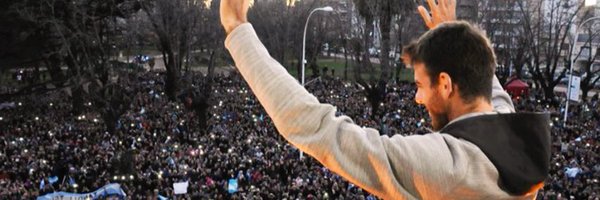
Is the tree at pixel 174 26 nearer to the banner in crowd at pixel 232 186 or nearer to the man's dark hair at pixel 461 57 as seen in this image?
the banner in crowd at pixel 232 186

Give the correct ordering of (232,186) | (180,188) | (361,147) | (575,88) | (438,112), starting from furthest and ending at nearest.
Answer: (575,88) → (232,186) → (180,188) → (438,112) → (361,147)

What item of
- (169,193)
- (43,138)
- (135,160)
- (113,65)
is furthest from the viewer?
(113,65)

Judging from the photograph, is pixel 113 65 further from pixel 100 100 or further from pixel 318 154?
pixel 318 154

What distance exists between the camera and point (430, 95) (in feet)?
5.07

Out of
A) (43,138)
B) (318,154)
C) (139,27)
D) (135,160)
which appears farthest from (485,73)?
(139,27)

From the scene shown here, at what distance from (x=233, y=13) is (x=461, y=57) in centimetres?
56

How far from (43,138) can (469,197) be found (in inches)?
887

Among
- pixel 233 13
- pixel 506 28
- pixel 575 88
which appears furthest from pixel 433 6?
pixel 506 28

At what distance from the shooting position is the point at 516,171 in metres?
1.39

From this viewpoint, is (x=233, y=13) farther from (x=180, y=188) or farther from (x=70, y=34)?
(x=70, y=34)

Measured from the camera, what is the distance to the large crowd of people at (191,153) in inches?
583

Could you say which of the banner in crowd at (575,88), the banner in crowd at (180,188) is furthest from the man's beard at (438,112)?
the banner in crowd at (575,88)

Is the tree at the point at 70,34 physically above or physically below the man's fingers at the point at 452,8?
below

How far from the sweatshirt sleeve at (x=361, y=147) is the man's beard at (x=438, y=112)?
18cm
